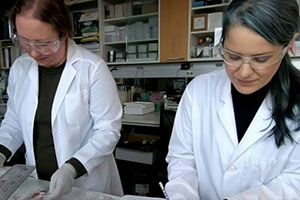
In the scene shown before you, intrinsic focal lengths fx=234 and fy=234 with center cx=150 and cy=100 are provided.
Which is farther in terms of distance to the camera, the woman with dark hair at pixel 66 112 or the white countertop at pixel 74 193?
the woman with dark hair at pixel 66 112

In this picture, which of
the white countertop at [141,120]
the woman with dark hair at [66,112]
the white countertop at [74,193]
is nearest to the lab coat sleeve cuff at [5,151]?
the woman with dark hair at [66,112]

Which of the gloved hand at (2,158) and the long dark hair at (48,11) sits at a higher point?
the long dark hair at (48,11)

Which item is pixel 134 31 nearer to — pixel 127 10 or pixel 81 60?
pixel 127 10

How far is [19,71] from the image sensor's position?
108 cm

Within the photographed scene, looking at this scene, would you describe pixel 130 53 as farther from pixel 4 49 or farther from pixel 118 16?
pixel 4 49

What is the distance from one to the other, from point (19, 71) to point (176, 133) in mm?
773

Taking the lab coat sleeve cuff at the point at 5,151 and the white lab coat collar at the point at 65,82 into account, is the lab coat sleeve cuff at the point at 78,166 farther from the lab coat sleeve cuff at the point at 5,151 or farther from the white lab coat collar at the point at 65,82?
the lab coat sleeve cuff at the point at 5,151

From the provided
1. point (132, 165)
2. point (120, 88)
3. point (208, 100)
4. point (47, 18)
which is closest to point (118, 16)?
point (120, 88)

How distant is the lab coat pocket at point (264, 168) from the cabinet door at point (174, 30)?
1643 mm

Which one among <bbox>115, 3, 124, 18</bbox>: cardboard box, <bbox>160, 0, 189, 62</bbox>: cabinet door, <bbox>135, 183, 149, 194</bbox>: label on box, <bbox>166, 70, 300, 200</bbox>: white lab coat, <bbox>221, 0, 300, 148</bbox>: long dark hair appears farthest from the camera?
<bbox>115, 3, 124, 18</bbox>: cardboard box

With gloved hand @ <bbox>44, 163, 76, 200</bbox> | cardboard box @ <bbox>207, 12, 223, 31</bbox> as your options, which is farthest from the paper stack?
gloved hand @ <bbox>44, 163, 76, 200</bbox>

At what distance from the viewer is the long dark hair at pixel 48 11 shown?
2.64 feet

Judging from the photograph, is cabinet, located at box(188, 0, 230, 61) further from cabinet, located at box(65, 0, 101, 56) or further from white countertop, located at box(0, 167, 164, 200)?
white countertop, located at box(0, 167, 164, 200)

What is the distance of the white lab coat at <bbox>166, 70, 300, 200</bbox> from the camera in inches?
28.2
